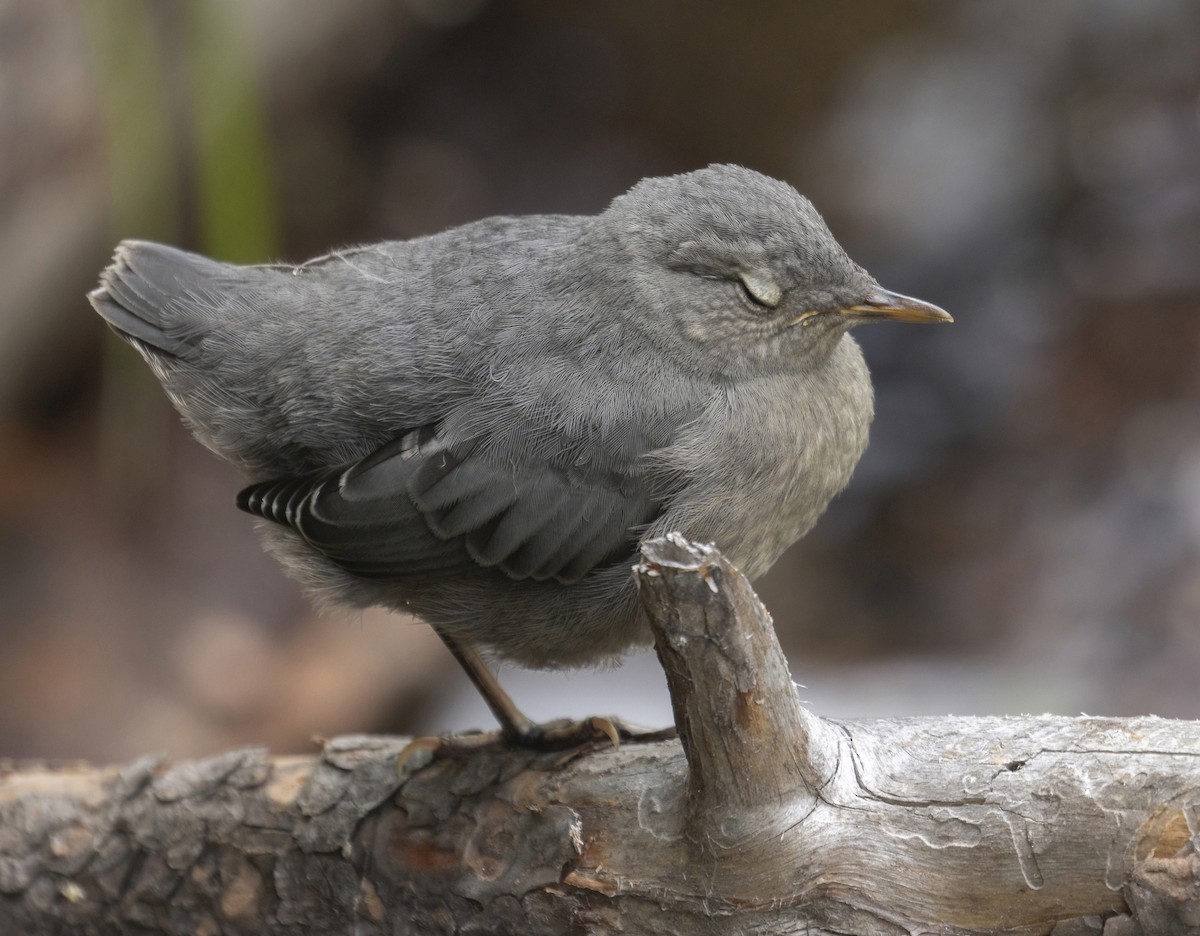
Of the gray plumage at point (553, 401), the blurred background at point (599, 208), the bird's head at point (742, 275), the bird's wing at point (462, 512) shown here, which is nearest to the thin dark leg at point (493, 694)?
the gray plumage at point (553, 401)

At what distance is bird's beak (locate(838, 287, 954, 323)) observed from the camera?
2.83 m

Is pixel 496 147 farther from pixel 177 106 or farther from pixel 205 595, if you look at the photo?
pixel 205 595

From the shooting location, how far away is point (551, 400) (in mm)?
2824

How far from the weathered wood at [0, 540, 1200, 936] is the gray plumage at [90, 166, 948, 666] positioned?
45 centimetres

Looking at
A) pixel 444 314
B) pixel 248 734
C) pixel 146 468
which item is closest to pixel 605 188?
pixel 146 468

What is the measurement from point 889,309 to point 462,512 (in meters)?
1.05

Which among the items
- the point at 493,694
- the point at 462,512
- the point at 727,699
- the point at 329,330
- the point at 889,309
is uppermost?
the point at 889,309

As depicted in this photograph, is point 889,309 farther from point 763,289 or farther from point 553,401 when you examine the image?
point 553,401

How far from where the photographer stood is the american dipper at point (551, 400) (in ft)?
9.30

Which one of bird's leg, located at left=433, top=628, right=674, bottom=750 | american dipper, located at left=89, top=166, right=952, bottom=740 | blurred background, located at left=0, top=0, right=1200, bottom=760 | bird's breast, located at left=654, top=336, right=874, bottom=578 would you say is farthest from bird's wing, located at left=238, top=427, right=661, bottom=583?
blurred background, located at left=0, top=0, right=1200, bottom=760

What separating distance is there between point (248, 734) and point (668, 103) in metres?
4.52

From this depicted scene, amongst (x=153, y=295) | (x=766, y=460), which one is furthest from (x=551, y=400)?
(x=153, y=295)

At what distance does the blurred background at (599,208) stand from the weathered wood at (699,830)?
1762 millimetres

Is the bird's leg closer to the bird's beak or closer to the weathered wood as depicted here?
the weathered wood
